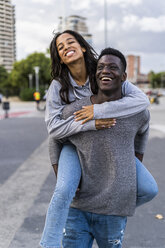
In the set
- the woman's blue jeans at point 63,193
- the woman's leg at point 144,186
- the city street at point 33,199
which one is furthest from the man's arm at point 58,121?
the city street at point 33,199

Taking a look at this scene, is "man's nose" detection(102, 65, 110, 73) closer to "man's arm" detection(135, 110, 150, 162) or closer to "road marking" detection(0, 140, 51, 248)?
"man's arm" detection(135, 110, 150, 162)

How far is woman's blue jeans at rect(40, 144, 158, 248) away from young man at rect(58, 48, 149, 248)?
2.2 inches

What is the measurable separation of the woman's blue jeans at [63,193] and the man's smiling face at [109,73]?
0.43 meters

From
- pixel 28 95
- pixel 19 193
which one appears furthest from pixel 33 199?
pixel 28 95

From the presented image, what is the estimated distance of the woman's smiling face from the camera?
186 cm

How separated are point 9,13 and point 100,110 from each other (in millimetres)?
2651

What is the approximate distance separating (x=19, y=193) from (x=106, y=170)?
116 inches

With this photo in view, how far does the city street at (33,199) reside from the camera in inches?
117

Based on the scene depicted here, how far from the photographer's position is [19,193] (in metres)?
4.28

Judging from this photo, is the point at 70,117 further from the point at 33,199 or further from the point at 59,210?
the point at 33,199

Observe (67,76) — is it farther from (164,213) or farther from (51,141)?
(164,213)

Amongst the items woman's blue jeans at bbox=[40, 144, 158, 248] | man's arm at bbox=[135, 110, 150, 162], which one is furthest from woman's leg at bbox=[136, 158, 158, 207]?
man's arm at bbox=[135, 110, 150, 162]

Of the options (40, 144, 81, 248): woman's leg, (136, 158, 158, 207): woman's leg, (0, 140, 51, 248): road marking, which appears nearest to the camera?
(40, 144, 81, 248): woman's leg

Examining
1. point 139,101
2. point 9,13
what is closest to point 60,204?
point 139,101
